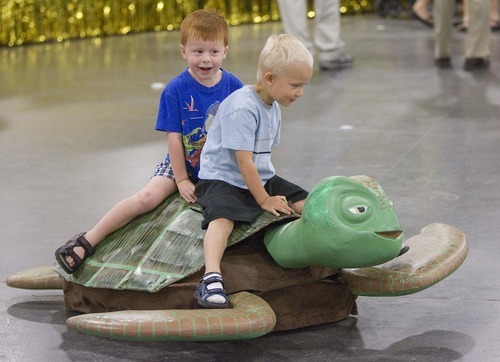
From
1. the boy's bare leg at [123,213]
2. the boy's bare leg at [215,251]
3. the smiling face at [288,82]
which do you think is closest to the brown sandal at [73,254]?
the boy's bare leg at [123,213]

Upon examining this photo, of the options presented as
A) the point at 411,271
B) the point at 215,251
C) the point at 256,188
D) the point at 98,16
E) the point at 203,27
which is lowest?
the point at 98,16

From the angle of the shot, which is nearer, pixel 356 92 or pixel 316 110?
pixel 316 110

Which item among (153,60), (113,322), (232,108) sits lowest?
(153,60)

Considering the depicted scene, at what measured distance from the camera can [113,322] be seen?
8.27ft

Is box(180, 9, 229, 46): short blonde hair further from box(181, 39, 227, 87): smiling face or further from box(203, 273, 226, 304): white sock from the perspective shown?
box(203, 273, 226, 304): white sock

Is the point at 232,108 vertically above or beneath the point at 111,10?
above

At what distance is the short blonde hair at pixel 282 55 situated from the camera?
9.12ft

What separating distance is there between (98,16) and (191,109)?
7.08 meters

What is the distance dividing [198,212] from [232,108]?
0.32 meters

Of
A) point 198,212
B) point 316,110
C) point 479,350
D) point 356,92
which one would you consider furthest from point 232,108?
point 356,92

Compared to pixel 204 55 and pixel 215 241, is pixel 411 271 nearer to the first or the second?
pixel 215 241

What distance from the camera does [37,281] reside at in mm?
3160

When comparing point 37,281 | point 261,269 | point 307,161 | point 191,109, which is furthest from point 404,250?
point 307,161

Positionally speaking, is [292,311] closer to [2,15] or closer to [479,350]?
[479,350]
